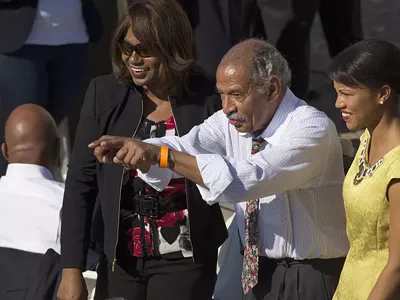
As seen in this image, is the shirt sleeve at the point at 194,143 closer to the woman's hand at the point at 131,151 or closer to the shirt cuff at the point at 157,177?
the shirt cuff at the point at 157,177

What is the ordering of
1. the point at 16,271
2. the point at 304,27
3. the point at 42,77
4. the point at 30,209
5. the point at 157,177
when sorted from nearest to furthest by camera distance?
the point at 157,177 < the point at 16,271 < the point at 30,209 < the point at 42,77 < the point at 304,27

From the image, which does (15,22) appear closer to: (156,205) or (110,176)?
(110,176)

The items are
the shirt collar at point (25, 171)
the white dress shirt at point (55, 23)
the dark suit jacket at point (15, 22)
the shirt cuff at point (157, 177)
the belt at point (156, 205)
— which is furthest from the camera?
the white dress shirt at point (55, 23)

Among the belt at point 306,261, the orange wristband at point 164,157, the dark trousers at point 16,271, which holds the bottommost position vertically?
the dark trousers at point 16,271

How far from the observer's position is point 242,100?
3.64 meters

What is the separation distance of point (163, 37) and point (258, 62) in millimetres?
509

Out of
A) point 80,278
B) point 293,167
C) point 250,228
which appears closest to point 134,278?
point 80,278

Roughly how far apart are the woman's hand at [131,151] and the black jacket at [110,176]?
460 mm

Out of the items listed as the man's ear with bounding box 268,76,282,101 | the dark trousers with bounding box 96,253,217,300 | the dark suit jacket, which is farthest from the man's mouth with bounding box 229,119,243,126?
the dark suit jacket

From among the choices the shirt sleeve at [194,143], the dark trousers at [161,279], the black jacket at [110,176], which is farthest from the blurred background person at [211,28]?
the dark trousers at [161,279]

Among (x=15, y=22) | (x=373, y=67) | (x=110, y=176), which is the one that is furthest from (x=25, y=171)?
(x=373, y=67)

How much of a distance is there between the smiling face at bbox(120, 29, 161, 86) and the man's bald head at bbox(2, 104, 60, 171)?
3.30 feet

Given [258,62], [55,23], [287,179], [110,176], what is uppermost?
[258,62]

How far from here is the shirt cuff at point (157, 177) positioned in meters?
3.84
